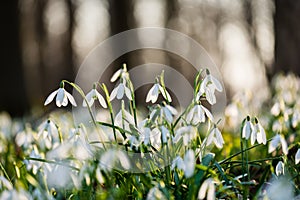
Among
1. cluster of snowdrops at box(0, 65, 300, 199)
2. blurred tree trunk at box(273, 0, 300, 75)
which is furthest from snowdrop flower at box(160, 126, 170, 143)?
blurred tree trunk at box(273, 0, 300, 75)

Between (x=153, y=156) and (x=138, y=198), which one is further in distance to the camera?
(x=153, y=156)

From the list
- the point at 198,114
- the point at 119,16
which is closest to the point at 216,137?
the point at 198,114

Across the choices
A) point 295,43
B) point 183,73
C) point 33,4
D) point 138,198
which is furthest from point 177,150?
point 183,73

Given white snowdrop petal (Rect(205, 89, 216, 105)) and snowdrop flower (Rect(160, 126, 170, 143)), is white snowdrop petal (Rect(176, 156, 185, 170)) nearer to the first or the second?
snowdrop flower (Rect(160, 126, 170, 143))

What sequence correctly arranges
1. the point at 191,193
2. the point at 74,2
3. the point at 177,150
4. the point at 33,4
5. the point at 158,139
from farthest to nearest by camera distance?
the point at 74,2 → the point at 33,4 → the point at 177,150 → the point at 158,139 → the point at 191,193

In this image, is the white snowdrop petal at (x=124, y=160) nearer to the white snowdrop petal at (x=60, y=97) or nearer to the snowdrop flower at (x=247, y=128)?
the white snowdrop petal at (x=60, y=97)

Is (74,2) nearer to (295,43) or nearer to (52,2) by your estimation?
(52,2)

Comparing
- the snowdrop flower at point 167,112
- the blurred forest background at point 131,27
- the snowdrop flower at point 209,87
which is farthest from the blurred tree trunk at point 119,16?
the snowdrop flower at point 167,112
